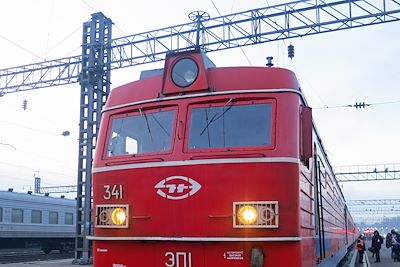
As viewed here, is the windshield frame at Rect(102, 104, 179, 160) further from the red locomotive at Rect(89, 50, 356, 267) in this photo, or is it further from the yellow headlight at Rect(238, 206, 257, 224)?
the yellow headlight at Rect(238, 206, 257, 224)

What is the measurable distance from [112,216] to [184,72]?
2005mm

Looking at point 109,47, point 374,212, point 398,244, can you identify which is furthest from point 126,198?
point 374,212

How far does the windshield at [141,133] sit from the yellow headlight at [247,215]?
1.25 metres

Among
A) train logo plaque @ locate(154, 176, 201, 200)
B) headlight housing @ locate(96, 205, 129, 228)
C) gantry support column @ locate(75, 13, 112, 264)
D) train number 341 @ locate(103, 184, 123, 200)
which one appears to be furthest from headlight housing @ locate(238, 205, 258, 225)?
gantry support column @ locate(75, 13, 112, 264)

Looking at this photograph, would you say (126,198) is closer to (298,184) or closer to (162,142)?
(162,142)

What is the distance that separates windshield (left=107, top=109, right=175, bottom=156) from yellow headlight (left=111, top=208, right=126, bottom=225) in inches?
30.1

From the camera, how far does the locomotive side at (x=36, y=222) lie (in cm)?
2608

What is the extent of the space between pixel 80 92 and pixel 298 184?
1664 cm

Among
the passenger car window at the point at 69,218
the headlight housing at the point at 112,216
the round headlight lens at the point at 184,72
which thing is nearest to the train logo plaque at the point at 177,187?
the headlight housing at the point at 112,216

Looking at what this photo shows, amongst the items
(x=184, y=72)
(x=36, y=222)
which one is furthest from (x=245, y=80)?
(x=36, y=222)

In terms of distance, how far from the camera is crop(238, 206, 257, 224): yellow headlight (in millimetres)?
5531

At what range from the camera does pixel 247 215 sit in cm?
555

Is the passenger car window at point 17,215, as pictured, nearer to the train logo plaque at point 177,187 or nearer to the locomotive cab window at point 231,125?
the train logo plaque at point 177,187

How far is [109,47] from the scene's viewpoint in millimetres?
20719
